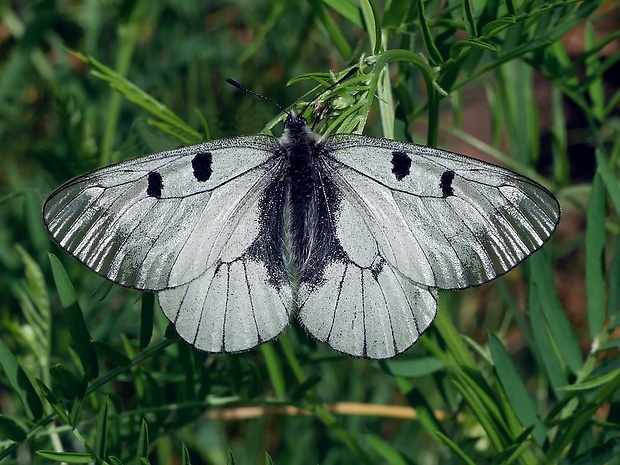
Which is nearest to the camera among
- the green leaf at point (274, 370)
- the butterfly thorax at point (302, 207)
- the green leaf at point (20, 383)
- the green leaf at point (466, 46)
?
the green leaf at point (466, 46)

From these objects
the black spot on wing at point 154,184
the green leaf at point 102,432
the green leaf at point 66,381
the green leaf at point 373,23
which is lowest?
the green leaf at point 102,432

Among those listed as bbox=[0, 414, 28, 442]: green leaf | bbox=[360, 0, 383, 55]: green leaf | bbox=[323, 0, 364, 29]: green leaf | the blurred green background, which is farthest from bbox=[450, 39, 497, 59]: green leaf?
bbox=[0, 414, 28, 442]: green leaf

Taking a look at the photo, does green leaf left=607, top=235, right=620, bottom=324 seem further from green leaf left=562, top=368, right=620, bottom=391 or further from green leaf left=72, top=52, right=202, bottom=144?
green leaf left=72, top=52, right=202, bottom=144

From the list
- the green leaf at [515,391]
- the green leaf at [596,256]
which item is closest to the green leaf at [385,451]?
the green leaf at [515,391]

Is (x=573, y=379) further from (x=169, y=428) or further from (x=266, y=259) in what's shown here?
(x=169, y=428)

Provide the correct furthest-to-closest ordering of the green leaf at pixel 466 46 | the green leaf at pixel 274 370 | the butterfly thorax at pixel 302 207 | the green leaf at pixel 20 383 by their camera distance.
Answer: the green leaf at pixel 274 370 → the butterfly thorax at pixel 302 207 → the green leaf at pixel 20 383 → the green leaf at pixel 466 46

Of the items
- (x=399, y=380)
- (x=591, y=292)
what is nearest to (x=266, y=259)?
(x=399, y=380)

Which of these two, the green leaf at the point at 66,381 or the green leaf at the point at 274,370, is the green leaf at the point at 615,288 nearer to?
the green leaf at the point at 274,370

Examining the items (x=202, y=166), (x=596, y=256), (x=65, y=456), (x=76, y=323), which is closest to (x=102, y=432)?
(x=65, y=456)
